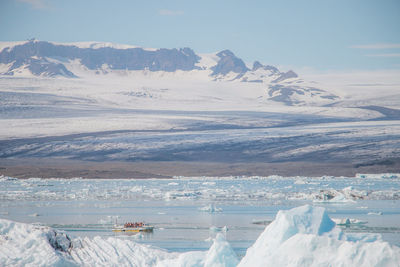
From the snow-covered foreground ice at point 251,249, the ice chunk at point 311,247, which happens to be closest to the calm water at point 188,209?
the snow-covered foreground ice at point 251,249

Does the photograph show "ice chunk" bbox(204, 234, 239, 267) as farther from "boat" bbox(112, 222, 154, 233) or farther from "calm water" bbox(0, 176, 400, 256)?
"boat" bbox(112, 222, 154, 233)

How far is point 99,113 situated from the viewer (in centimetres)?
9188

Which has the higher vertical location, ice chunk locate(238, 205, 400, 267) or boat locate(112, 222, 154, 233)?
ice chunk locate(238, 205, 400, 267)

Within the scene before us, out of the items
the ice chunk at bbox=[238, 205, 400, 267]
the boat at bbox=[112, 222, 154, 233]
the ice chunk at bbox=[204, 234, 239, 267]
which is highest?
the ice chunk at bbox=[238, 205, 400, 267]

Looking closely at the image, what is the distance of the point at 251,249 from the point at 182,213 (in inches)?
685

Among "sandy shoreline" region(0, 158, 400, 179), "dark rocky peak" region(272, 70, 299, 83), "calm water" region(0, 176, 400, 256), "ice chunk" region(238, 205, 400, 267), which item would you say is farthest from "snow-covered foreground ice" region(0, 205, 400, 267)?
"dark rocky peak" region(272, 70, 299, 83)

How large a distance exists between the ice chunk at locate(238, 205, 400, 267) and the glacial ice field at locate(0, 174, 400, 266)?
25 centimetres

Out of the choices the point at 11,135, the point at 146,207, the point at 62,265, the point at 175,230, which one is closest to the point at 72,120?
the point at 11,135

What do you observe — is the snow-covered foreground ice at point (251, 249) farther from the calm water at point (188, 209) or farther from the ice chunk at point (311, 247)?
the calm water at point (188, 209)

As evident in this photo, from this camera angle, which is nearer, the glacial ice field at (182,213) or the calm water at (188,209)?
the glacial ice field at (182,213)

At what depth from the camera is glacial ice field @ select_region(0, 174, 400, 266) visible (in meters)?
14.0

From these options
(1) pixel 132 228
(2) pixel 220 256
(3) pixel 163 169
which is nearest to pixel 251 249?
(2) pixel 220 256

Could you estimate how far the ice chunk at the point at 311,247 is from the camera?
8.01m

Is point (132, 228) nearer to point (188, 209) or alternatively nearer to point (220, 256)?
point (188, 209)
